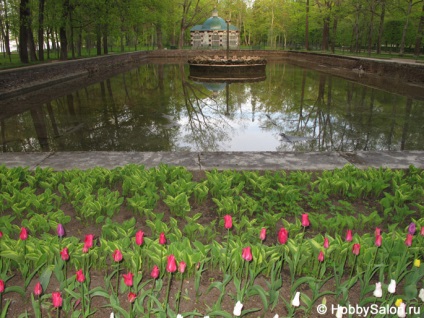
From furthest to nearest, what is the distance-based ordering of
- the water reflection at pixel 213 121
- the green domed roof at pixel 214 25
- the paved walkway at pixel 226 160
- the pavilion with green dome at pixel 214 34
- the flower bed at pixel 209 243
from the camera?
the pavilion with green dome at pixel 214 34, the green domed roof at pixel 214 25, the water reflection at pixel 213 121, the paved walkway at pixel 226 160, the flower bed at pixel 209 243

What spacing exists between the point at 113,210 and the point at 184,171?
125 cm

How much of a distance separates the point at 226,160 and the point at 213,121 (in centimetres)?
535

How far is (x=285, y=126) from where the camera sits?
10008 mm

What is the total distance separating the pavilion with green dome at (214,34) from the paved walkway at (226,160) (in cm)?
6677

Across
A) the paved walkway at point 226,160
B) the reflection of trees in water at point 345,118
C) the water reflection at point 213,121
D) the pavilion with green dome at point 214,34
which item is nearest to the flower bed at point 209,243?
the paved walkway at point 226,160

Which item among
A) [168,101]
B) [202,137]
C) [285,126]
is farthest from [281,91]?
[202,137]

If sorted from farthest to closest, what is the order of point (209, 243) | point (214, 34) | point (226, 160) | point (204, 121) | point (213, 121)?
1. point (214, 34)
2. point (213, 121)
3. point (204, 121)
4. point (226, 160)
5. point (209, 243)

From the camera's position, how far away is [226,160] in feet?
18.3

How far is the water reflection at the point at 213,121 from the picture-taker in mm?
8141

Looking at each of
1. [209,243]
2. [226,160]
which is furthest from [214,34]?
[209,243]

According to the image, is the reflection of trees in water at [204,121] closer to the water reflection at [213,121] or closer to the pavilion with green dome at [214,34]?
the water reflection at [213,121]

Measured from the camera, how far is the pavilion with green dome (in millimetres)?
68938

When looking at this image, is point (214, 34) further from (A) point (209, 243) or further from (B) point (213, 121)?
(A) point (209, 243)

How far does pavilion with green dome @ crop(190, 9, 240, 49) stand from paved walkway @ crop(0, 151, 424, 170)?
66.8 m
